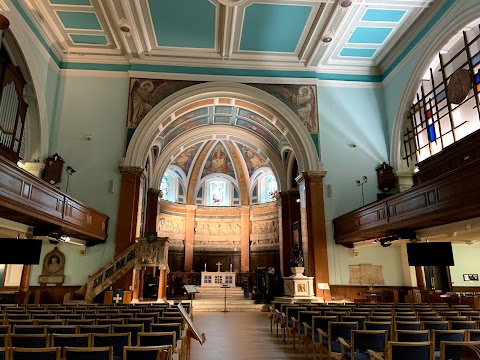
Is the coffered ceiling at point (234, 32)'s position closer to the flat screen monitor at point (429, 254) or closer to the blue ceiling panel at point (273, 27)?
the blue ceiling panel at point (273, 27)

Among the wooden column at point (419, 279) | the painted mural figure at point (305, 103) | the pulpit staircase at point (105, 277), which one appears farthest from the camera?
the painted mural figure at point (305, 103)

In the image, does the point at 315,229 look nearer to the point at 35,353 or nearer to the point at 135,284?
the point at 135,284

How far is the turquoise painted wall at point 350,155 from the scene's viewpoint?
14.3 metres

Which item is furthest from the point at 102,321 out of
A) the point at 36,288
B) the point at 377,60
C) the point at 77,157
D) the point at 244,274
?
the point at 244,274

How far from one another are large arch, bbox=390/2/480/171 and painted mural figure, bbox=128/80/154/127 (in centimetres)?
1001

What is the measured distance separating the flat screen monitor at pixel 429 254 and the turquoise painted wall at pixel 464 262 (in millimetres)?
7796

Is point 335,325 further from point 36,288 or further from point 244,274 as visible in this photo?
point 244,274

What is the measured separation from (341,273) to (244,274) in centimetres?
883

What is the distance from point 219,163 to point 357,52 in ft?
41.4

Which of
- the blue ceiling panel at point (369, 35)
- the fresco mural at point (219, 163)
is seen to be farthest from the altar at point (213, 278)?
the blue ceiling panel at point (369, 35)

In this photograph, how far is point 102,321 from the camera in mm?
5305

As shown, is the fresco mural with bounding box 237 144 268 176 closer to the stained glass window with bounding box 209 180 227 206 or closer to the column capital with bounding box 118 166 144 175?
the stained glass window with bounding box 209 180 227 206

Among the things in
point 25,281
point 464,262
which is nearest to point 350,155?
point 464,262

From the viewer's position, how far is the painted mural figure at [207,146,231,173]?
979 inches
